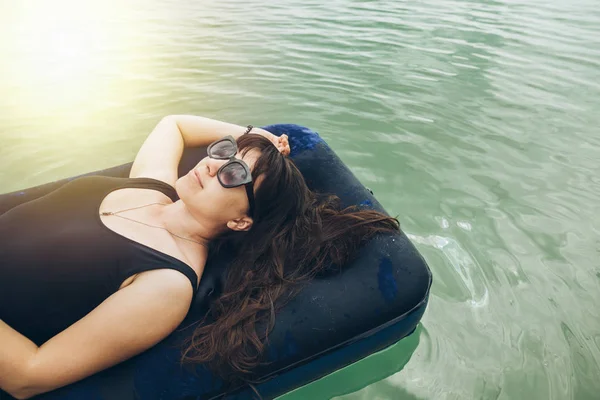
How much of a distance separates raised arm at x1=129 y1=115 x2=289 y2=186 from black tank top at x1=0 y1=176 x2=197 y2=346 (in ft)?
2.39

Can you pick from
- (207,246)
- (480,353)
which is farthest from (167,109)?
(480,353)

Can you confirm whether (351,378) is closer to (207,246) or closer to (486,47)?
(207,246)

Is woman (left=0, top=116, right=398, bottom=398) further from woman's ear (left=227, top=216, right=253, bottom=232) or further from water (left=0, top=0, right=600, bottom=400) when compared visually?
water (left=0, top=0, right=600, bottom=400)

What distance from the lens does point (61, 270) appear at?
1.68 metres

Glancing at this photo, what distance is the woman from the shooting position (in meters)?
1.53

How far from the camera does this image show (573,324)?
2.46 meters

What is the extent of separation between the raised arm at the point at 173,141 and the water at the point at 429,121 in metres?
1.49

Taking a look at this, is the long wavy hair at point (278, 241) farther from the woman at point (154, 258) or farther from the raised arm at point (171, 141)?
the raised arm at point (171, 141)

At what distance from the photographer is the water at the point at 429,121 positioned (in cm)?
240

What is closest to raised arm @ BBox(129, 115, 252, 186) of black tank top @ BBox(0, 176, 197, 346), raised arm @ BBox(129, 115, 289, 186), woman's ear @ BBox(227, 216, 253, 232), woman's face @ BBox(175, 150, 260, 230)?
raised arm @ BBox(129, 115, 289, 186)

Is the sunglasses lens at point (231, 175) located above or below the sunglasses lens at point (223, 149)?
below

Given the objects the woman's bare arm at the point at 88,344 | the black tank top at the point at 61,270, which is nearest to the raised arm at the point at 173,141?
the black tank top at the point at 61,270

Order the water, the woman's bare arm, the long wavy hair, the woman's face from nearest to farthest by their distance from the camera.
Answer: the woman's bare arm < the long wavy hair < the woman's face < the water

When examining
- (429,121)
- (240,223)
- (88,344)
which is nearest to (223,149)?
(240,223)
